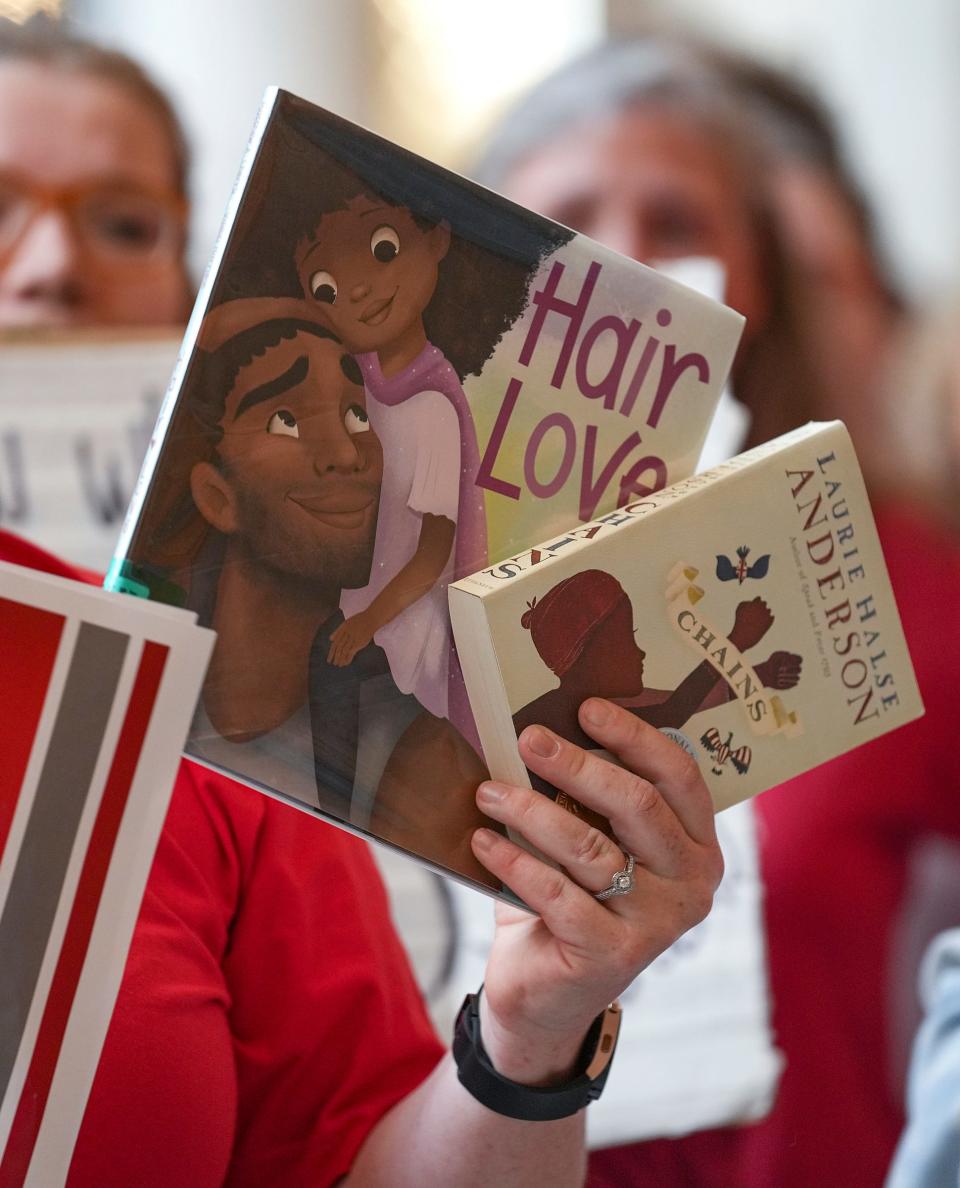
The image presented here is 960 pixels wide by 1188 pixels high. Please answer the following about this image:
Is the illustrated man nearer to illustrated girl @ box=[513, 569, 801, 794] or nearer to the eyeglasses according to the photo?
illustrated girl @ box=[513, 569, 801, 794]

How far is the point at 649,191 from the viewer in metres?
1.32

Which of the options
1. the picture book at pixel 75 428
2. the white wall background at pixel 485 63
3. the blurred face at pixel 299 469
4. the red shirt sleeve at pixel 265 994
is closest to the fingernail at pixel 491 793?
the blurred face at pixel 299 469

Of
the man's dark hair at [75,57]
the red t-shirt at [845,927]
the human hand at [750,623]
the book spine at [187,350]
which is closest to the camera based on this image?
the book spine at [187,350]

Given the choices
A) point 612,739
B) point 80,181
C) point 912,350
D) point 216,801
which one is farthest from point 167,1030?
point 912,350

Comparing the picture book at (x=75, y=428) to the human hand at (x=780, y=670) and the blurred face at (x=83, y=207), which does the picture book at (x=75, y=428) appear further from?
the human hand at (x=780, y=670)

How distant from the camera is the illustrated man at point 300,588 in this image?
1.73ft

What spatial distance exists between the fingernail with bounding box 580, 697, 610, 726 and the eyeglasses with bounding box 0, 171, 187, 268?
0.81 m

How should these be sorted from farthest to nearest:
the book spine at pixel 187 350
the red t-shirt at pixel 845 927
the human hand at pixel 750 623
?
the red t-shirt at pixel 845 927 < the human hand at pixel 750 623 < the book spine at pixel 187 350

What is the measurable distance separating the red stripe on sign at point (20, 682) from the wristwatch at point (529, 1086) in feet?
0.96

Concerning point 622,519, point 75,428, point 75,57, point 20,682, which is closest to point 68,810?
point 20,682

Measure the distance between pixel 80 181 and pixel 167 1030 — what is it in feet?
2.74

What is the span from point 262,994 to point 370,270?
1.45ft

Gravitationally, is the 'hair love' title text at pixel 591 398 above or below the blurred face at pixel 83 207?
below

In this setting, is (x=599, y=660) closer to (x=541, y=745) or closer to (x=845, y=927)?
(x=541, y=745)
